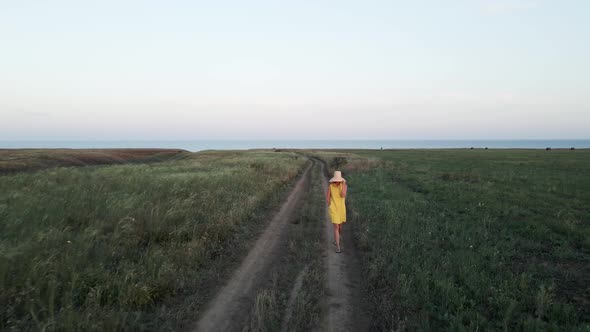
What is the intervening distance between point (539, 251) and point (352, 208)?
732 centimetres

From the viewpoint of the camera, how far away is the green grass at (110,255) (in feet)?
16.9

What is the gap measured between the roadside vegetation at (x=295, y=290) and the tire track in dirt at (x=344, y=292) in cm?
19

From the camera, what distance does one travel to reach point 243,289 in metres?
6.53

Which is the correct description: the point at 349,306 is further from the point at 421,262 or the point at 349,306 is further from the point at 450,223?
the point at 450,223

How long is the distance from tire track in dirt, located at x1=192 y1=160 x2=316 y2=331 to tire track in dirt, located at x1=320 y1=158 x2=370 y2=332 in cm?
146

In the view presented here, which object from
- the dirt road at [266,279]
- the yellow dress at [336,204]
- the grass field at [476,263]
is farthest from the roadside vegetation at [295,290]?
the grass field at [476,263]

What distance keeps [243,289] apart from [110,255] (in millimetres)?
3256

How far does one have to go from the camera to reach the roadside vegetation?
5.24m

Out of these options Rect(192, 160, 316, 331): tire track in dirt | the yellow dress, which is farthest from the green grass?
the yellow dress

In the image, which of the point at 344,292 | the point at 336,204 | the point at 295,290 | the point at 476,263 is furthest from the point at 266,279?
the point at 476,263

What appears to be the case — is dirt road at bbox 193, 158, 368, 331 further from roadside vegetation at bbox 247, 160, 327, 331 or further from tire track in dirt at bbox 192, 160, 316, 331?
roadside vegetation at bbox 247, 160, 327, 331

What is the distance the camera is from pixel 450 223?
12.5 m

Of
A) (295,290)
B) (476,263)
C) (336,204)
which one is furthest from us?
(336,204)

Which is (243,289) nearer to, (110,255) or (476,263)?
(110,255)
